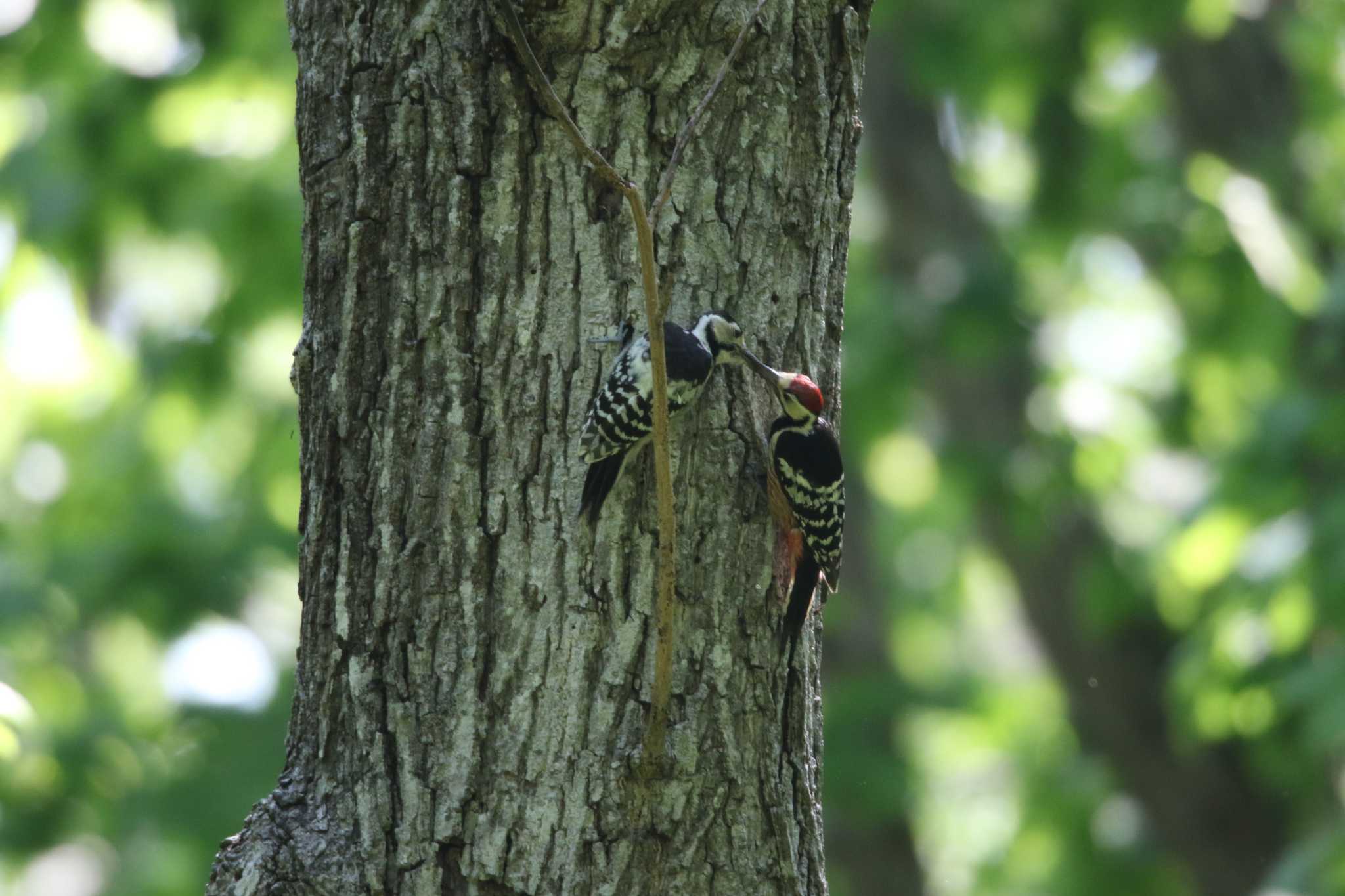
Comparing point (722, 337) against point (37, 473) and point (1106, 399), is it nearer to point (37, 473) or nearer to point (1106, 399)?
point (1106, 399)

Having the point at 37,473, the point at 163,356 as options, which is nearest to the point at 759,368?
the point at 163,356

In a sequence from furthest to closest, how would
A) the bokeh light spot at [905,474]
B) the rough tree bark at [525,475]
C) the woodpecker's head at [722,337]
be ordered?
the bokeh light spot at [905,474] < the woodpecker's head at [722,337] < the rough tree bark at [525,475]

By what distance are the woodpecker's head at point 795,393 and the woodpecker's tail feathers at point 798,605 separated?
0.27 m

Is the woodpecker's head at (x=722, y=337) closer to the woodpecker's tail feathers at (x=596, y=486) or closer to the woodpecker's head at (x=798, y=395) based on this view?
the woodpecker's head at (x=798, y=395)

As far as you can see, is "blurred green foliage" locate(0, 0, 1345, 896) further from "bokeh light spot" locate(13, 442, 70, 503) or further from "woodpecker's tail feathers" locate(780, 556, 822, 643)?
"woodpecker's tail feathers" locate(780, 556, 822, 643)

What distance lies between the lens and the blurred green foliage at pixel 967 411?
641 centimetres

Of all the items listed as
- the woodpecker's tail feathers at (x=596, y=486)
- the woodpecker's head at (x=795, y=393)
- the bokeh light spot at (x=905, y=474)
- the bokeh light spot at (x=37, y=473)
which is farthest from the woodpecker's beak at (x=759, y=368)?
the bokeh light spot at (x=37, y=473)

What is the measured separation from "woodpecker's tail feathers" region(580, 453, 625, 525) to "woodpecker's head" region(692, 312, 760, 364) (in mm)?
239

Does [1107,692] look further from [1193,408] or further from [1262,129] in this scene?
[1262,129]

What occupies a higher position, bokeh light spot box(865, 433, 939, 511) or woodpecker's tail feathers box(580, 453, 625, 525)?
bokeh light spot box(865, 433, 939, 511)

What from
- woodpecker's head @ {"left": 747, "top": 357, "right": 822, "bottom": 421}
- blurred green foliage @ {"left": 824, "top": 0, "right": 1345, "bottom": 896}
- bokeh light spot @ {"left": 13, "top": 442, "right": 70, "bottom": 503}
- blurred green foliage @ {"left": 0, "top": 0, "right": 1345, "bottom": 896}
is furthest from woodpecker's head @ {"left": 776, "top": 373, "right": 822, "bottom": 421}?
bokeh light spot @ {"left": 13, "top": 442, "right": 70, "bottom": 503}

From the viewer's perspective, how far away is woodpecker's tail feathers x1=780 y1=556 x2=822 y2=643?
223 cm

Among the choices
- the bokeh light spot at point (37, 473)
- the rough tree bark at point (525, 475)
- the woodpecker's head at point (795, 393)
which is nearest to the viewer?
the rough tree bark at point (525, 475)

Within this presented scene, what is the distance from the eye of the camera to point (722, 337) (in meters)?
2.21
